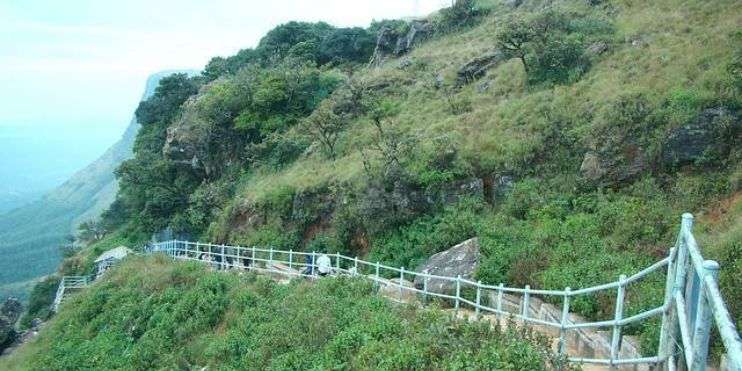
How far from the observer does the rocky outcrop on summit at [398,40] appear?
1655 inches

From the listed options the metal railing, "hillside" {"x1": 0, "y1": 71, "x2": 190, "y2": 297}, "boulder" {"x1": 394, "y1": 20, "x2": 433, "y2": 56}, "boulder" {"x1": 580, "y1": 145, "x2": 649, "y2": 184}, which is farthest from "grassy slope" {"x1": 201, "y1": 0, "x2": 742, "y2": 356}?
"hillside" {"x1": 0, "y1": 71, "x2": 190, "y2": 297}

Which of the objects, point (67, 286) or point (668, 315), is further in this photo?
point (67, 286)

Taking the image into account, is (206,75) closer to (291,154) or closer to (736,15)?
(291,154)

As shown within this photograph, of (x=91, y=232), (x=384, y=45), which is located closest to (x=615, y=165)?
(x=384, y=45)

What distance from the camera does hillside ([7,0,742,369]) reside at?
548 inches

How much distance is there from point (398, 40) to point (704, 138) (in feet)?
98.8

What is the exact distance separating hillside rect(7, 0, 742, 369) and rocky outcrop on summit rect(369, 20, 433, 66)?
129mm

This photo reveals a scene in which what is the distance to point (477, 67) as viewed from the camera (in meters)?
31.2

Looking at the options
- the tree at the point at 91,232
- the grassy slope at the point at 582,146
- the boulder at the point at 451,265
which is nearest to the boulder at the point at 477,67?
the grassy slope at the point at 582,146

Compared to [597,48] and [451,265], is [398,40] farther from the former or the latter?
[451,265]

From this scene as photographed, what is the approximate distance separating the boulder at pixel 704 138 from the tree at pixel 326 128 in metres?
17.0

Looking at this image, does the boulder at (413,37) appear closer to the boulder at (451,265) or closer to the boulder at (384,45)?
the boulder at (384,45)

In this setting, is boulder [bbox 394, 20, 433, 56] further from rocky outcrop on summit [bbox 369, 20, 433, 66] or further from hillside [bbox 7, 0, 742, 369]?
hillside [bbox 7, 0, 742, 369]

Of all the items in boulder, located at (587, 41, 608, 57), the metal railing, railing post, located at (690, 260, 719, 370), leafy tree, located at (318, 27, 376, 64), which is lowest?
the metal railing
